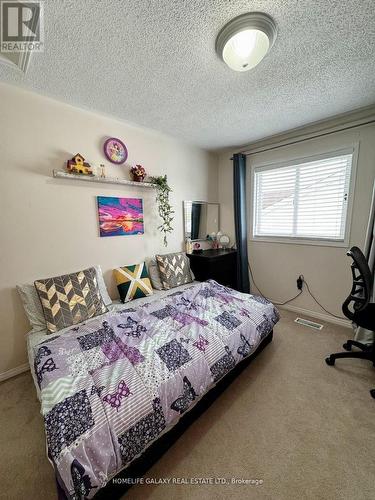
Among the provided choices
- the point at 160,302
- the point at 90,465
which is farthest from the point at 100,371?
the point at 160,302

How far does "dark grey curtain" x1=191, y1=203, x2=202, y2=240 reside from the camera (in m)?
3.13

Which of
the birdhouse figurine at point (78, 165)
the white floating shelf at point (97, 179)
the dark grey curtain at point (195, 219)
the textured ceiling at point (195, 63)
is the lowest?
the dark grey curtain at point (195, 219)

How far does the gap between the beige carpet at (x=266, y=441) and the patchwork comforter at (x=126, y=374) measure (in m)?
0.31

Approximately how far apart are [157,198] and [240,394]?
2.28m

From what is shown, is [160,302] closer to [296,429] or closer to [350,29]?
[296,429]

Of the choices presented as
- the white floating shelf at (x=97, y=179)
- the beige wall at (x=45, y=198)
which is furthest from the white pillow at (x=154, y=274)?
the white floating shelf at (x=97, y=179)

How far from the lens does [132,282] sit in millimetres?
2227

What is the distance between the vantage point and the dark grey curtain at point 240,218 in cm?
300

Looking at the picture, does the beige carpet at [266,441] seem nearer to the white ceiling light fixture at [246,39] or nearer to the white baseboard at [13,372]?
the white baseboard at [13,372]

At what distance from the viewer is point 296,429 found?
1282 mm

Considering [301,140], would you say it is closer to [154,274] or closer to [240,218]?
[240,218]

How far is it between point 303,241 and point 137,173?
2310mm

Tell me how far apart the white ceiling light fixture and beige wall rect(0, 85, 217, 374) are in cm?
146

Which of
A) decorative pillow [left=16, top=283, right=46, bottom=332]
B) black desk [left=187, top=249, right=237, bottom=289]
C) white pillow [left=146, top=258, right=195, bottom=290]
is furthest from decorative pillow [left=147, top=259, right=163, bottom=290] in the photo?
decorative pillow [left=16, top=283, right=46, bottom=332]
